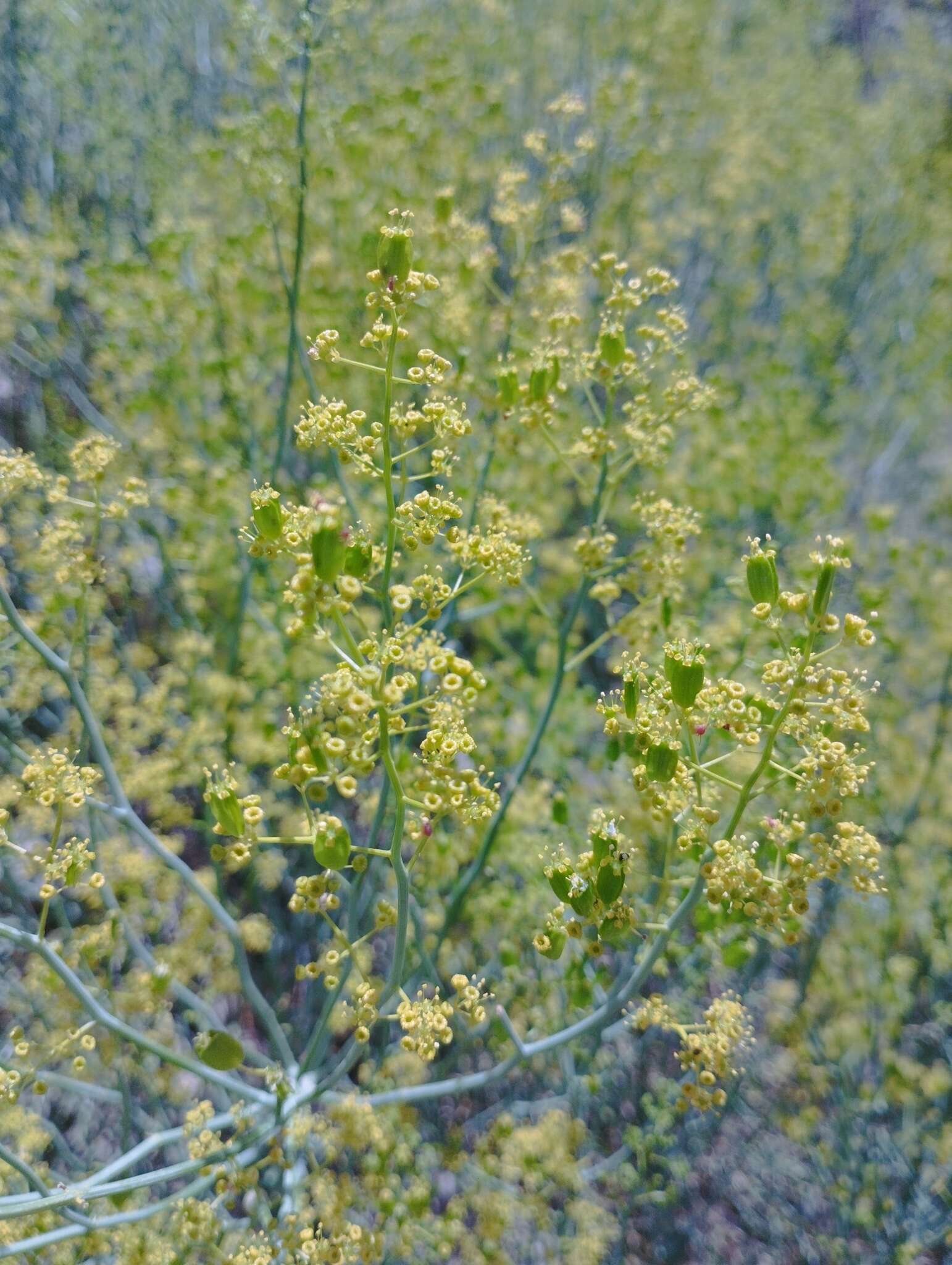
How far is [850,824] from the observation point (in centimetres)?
174

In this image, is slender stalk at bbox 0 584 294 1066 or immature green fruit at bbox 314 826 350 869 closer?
immature green fruit at bbox 314 826 350 869

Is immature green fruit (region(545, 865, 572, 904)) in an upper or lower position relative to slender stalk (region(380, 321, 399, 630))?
lower

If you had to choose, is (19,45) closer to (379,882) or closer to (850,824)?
(379,882)

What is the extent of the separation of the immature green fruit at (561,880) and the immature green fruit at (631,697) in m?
0.38

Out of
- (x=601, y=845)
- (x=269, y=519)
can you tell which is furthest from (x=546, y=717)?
(x=269, y=519)

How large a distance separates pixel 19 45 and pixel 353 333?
339cm

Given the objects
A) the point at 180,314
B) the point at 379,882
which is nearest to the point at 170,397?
the point at 180,314

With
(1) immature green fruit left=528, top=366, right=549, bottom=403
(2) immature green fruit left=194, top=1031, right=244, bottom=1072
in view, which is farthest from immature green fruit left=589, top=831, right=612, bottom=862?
(1) immature green fruit left=528, top=366, right=549, bottom=403

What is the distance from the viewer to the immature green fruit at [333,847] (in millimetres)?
1646

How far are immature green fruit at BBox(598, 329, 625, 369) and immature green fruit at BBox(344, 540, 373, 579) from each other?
120cm

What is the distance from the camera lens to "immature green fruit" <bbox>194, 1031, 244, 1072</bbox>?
209 cm

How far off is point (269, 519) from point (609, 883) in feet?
3.41

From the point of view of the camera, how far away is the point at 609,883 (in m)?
1.76

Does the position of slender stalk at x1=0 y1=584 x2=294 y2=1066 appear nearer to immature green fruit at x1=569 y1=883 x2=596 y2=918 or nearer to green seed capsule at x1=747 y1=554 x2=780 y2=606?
immature green fruit at x1=569 y1=883 x2=596 y2=918
